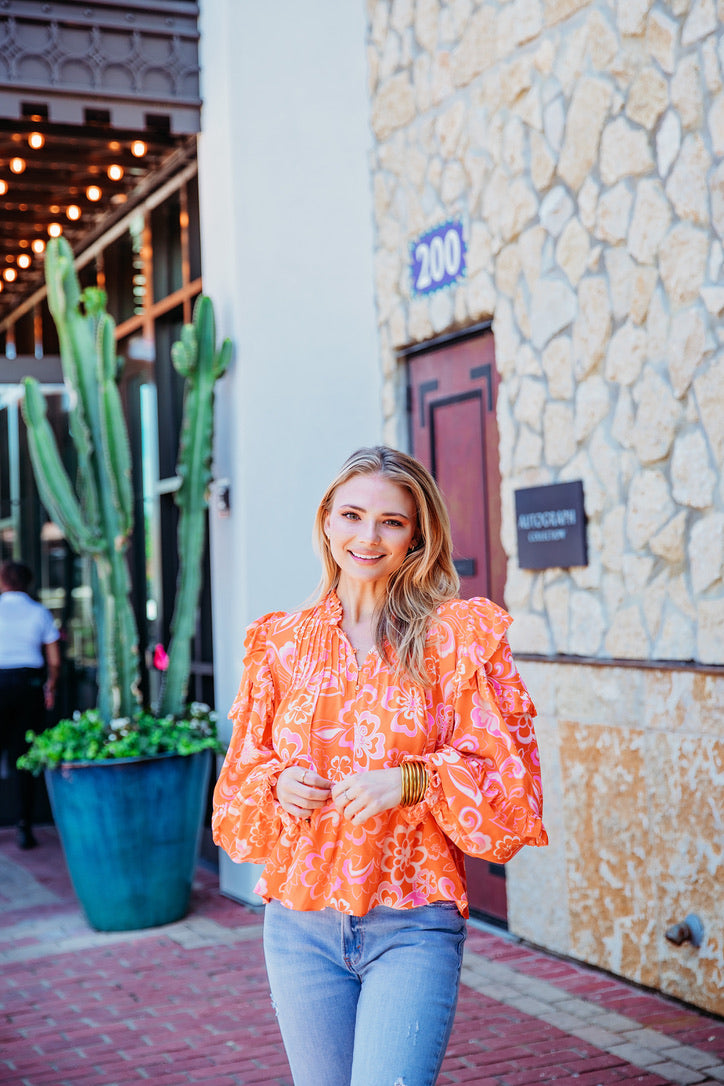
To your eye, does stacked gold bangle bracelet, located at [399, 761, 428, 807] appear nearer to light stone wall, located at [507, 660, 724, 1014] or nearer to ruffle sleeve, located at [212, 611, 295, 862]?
ruffle sleeve, located at [212, 611, 295, 862]

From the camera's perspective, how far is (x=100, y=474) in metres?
6.34

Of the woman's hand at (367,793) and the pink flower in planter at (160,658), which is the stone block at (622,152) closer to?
the woman's hand at (367,793)

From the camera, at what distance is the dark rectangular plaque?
4836 mm

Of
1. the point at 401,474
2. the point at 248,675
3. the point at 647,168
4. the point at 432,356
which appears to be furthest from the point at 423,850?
the point at 432,356

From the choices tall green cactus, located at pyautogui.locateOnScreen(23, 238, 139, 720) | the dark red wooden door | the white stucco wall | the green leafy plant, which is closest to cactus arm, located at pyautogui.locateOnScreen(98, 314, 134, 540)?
tall green cactus, located at pyautogui.locateOnScreen(23, 238, 139, 720)

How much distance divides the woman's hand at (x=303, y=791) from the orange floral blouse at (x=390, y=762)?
0.07 metres

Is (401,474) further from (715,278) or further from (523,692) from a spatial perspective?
(715,278)

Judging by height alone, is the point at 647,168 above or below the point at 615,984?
above

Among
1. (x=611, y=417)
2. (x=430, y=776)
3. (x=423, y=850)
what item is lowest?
(x=423, y=850)

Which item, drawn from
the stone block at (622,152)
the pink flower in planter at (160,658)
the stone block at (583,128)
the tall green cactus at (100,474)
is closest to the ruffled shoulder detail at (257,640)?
the stone block at (622,152)

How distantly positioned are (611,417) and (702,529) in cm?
67

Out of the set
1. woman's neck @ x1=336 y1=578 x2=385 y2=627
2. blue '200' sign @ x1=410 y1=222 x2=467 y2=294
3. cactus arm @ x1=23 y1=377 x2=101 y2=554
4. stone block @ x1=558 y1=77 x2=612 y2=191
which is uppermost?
stone block @ x1=558 y1=77 x2=612 y2=191

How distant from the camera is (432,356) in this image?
20.0ft

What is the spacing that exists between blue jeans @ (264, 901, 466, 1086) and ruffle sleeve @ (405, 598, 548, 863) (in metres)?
0.18
